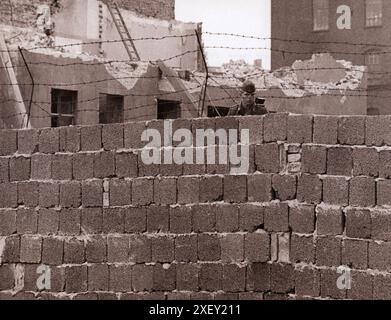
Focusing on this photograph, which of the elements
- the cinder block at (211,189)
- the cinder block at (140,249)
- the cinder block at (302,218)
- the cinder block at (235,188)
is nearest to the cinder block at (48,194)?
the cinder block at (140,249)

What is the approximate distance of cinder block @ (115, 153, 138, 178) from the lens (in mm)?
10359

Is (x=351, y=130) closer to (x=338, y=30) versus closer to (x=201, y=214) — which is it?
(x=201, y=214)

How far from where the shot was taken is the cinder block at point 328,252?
919cm

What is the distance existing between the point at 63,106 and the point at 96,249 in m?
8.90

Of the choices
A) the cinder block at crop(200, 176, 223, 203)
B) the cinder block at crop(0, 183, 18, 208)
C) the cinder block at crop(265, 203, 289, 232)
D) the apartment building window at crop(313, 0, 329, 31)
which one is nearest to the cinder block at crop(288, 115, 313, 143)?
the cinder block at crop(265, 203, 289, 232)

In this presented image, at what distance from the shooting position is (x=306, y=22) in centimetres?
3847

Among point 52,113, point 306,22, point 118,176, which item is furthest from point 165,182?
point 306,22

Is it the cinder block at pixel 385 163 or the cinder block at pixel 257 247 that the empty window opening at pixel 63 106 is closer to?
the cinder block at pixel 257 247

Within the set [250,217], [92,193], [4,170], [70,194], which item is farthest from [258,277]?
[4,170]

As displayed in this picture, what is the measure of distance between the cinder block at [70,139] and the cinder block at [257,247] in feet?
8.45

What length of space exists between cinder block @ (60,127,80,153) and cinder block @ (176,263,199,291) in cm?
207

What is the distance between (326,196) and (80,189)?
10.4 ft
